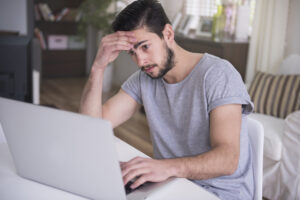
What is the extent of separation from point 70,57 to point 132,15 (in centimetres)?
488

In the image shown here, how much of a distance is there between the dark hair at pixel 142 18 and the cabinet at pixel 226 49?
1983 millimetres

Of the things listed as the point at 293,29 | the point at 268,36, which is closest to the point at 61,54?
the point at 268,36

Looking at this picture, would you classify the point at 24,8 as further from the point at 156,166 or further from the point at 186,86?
the point at 156,166

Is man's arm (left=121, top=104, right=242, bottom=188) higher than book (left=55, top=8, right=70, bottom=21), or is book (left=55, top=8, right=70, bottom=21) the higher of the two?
book (left=55, top=8, right=70, bottom=21)

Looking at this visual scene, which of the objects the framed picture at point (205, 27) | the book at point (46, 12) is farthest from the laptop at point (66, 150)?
the book at point (46, 12)

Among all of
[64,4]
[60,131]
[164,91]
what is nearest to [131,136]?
[164,91]

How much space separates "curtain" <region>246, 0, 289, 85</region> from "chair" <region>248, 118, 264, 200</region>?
2107mm

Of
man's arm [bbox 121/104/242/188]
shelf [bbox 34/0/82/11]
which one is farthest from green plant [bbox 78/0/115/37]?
man's arm [bbox 121/104/242/188]

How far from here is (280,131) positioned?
2.37 meters

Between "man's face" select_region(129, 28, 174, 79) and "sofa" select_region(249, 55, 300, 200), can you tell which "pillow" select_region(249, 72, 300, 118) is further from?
"man's face" select_region(129, 28, 174, 79)

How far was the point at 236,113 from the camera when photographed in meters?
1.14

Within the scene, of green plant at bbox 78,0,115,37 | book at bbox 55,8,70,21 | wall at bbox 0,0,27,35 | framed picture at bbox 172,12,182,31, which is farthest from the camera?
book at bbox 55,8,70,21

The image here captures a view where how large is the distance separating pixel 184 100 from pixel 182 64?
139mm

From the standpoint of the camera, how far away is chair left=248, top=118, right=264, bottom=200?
1213mm
